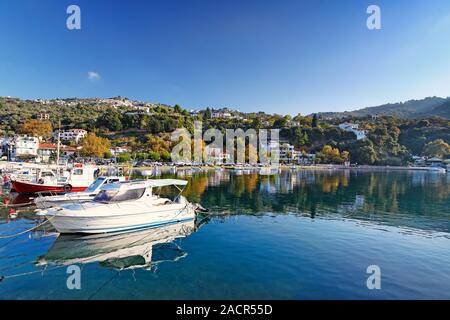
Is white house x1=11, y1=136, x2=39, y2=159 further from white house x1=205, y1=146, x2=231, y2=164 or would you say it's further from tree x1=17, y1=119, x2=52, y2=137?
white house x1=205, y1=146, x2=231, y2=164

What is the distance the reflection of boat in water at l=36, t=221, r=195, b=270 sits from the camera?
12717mm

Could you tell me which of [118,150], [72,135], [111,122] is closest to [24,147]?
[72,135]

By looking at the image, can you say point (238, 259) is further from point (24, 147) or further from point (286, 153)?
point (286, 153)

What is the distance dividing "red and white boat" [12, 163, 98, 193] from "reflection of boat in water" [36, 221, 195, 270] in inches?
767

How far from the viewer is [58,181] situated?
3312cm

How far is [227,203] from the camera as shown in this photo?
29.6 meters

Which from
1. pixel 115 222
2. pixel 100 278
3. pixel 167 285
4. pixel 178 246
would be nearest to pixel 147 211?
pixel 115 222

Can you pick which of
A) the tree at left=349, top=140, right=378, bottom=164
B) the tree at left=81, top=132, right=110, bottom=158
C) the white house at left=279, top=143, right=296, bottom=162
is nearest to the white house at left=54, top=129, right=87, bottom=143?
the tree at left=81, top=132, right=110, bottom=158

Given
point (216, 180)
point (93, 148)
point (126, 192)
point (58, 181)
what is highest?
point (93, 148)

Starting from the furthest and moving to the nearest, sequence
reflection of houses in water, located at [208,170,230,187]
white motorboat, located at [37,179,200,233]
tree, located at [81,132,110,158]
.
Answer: tree, located at [81,132,110,158]
reflection of houses in water, located at [208,170,230,187]
white motorboat, located at [37,179,200,233]

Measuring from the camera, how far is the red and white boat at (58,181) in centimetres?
3200

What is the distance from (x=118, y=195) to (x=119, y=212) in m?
1.43

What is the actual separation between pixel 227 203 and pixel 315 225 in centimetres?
1142
